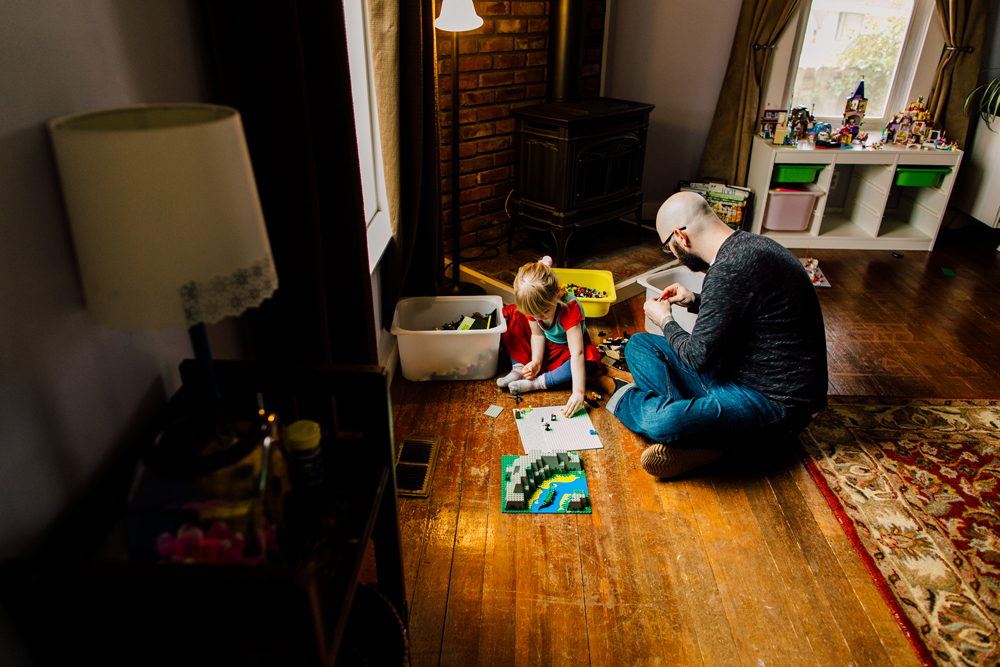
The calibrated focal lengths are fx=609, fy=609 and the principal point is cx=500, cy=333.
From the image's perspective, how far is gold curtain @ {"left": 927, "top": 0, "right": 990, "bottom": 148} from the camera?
11.4 ft

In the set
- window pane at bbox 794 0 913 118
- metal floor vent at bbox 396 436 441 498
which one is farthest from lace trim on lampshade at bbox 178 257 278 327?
window pane at bbox 794 0 913 118

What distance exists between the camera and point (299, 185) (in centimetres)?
126

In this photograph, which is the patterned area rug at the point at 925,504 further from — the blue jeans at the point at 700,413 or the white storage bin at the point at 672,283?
the white storage bin at the point at 672,283

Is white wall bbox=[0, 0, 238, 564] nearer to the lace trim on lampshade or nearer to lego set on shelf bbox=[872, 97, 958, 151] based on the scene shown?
the lace trim on lampshade

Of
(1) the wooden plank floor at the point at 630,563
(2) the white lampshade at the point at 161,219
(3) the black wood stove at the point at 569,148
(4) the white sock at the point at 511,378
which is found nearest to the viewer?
(2) the white lampshade at the point at 161,219

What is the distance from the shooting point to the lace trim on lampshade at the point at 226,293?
2.45ft

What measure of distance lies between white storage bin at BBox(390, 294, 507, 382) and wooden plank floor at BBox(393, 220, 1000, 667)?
0.07 meters

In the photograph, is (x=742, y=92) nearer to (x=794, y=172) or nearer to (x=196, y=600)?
(x=794, y=172)

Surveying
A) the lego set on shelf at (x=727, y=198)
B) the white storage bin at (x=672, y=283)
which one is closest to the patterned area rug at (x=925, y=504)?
the white storage bin at (x=672, y=283)

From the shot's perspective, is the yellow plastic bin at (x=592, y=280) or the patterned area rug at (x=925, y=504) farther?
the yellow plastic bin at (x=592, y=280)

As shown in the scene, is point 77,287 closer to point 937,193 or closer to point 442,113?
point 442,113

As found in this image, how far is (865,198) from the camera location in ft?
12.9

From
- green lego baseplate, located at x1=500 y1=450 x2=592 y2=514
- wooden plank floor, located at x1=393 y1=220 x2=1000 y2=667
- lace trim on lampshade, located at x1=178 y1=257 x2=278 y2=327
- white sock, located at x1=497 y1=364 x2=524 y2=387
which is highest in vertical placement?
lace trim on lampshade, located at x1=178 y1=257 x2=278 y2=327

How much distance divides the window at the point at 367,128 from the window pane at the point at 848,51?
2.84 m
